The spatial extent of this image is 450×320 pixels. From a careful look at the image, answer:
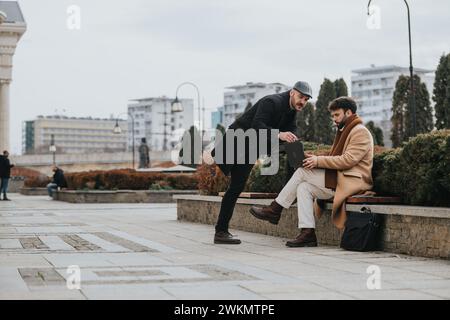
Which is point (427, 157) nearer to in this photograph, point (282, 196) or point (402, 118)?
point (282, 196)

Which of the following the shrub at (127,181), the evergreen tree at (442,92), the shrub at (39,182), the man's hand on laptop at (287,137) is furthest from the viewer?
the evergreen tree at (442,92)

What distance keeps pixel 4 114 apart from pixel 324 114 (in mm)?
23994

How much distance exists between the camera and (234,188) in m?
9.96

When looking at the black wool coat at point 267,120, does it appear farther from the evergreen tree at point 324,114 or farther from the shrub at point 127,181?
the evergreen tree at point 324,114

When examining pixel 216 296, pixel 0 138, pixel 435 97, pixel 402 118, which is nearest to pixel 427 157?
pixel 216 296

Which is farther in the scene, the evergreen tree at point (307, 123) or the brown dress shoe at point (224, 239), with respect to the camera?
the evergreen tree at point (307, 123)

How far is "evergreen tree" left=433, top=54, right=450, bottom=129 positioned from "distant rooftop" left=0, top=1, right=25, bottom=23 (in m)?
33.9

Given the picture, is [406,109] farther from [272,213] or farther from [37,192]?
[272,213]

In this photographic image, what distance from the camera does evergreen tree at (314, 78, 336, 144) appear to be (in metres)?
64.3

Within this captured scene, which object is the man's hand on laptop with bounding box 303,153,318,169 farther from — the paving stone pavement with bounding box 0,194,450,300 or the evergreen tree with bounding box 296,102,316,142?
the evergreen tree with bounding box 296,102,316,142

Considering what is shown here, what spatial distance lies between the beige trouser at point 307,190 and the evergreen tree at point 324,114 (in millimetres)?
55294

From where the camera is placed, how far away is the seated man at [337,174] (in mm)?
9109

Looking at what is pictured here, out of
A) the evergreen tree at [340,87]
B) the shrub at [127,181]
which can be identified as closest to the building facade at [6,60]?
the evergreen tree at [340,87]
